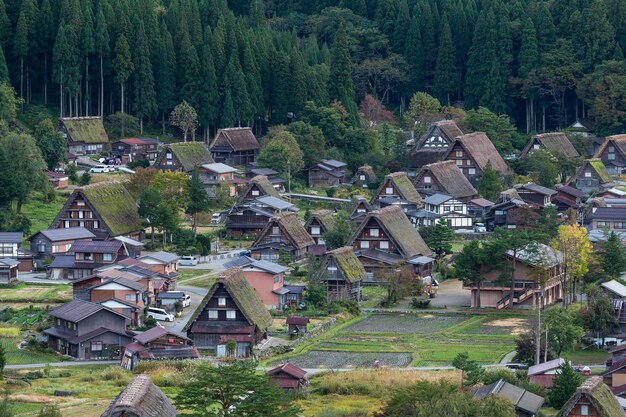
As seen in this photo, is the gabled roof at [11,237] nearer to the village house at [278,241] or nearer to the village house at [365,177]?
the village house at [278,241]

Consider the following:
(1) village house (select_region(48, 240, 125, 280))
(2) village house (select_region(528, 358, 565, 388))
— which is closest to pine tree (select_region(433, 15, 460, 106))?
(1) village house (select_region(48, 240, 125, 280))

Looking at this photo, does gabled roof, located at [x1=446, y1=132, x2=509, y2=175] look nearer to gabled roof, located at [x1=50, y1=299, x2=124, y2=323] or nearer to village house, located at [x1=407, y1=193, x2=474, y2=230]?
village house, located at [x1=407, y1=193, x2=474, y2=230]

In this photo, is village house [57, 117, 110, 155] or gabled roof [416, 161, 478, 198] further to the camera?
village house [57, 117, 110, 155]

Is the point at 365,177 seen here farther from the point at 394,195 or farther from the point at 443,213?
the point at 443,213

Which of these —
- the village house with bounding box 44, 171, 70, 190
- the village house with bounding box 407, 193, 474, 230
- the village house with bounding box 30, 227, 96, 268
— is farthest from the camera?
the village house with bounding box 44, 171, 70, 190

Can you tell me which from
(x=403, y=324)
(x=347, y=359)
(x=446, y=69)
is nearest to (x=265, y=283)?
(x=403, y=324)
